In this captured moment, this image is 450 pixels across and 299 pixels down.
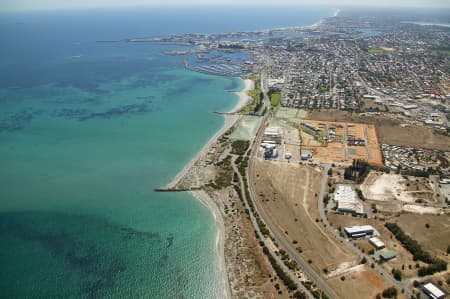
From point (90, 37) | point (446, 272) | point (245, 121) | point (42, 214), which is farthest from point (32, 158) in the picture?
point (90, 37)

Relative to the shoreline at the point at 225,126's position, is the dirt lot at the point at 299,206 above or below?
below

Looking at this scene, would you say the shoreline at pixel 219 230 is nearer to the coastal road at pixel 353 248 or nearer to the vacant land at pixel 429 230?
the coastal road at pixel 353 248

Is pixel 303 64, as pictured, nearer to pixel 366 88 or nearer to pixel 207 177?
pixel 366 88

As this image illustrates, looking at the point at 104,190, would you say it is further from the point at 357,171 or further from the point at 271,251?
the point at 357,171

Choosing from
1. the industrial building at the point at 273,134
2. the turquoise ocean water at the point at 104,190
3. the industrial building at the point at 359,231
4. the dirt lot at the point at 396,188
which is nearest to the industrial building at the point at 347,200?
the dirt lot at the point at 396,188

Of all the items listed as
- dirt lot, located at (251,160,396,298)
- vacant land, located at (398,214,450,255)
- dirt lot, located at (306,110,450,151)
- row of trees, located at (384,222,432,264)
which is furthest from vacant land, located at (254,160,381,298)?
dirt lot, located at (306,110,450,151)

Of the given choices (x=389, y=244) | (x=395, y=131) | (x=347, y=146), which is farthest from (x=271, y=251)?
(x=395, y=131)
